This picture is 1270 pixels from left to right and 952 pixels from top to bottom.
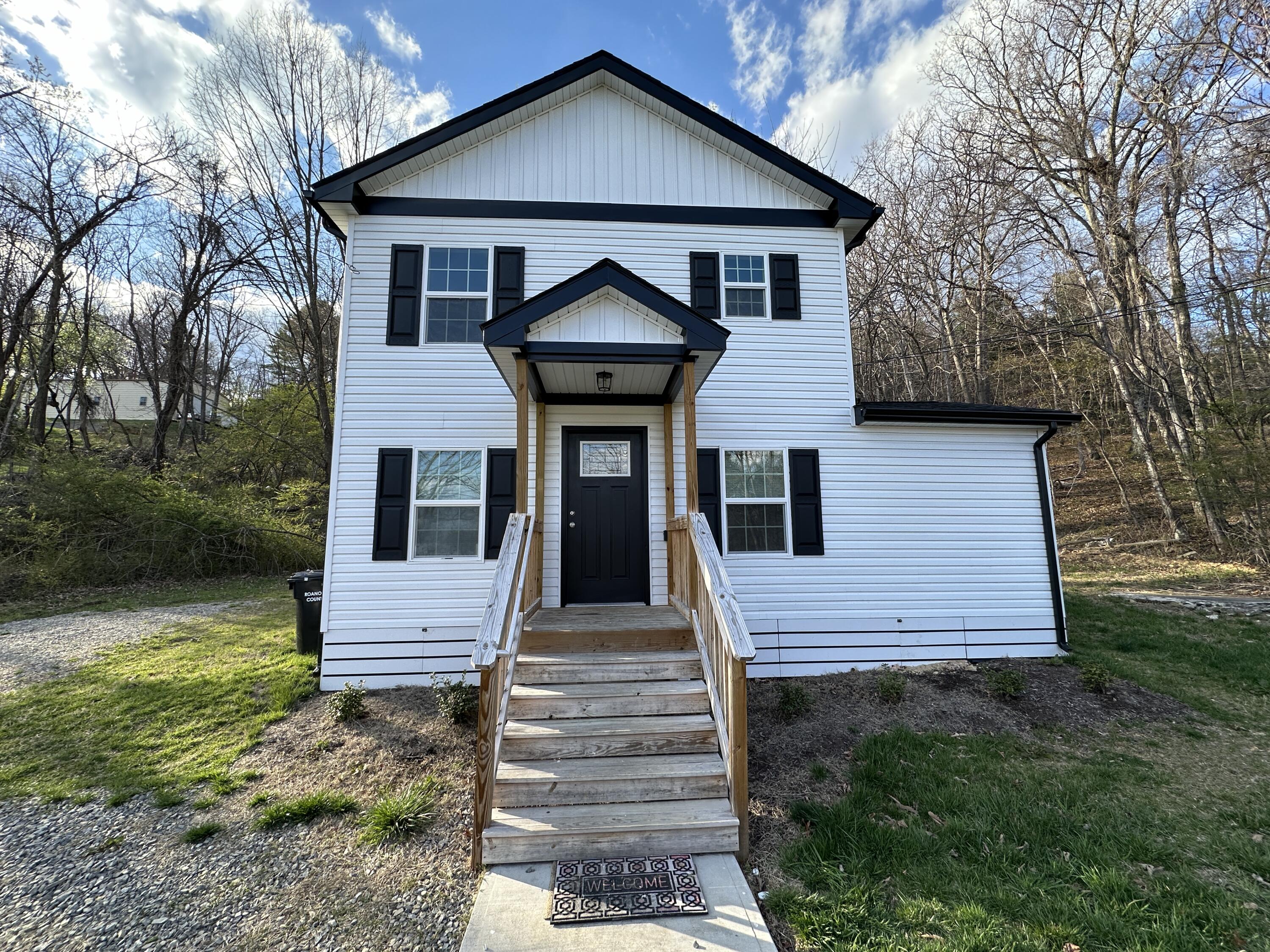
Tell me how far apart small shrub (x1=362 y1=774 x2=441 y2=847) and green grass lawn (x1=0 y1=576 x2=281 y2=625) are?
8952mm

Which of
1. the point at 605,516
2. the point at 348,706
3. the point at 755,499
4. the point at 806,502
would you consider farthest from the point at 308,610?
the point at 806,502

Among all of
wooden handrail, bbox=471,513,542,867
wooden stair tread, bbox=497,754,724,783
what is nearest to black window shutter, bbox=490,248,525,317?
wooden handrail, bbox=471,513,542,867

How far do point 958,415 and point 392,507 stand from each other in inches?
270

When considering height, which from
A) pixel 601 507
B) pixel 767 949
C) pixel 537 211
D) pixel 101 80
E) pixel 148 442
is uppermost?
pixel 101 80

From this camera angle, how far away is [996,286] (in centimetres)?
1501

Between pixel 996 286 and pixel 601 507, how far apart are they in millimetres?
15008

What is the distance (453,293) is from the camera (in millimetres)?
6445

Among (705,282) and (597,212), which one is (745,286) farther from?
(597,212)

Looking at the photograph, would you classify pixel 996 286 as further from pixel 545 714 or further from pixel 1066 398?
pixel 545 714


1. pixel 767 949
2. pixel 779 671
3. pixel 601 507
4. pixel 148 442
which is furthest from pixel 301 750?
pixel 148 442

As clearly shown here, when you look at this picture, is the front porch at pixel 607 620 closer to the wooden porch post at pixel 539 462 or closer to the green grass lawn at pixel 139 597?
the wooden porch post at pixel 539 462

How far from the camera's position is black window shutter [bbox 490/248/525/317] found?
644 centimetres

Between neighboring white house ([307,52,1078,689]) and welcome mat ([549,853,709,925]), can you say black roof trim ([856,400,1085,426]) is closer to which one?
neighboring white house ([307,52,1078,689])

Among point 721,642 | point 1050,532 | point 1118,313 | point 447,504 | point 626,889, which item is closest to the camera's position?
point 626,889
